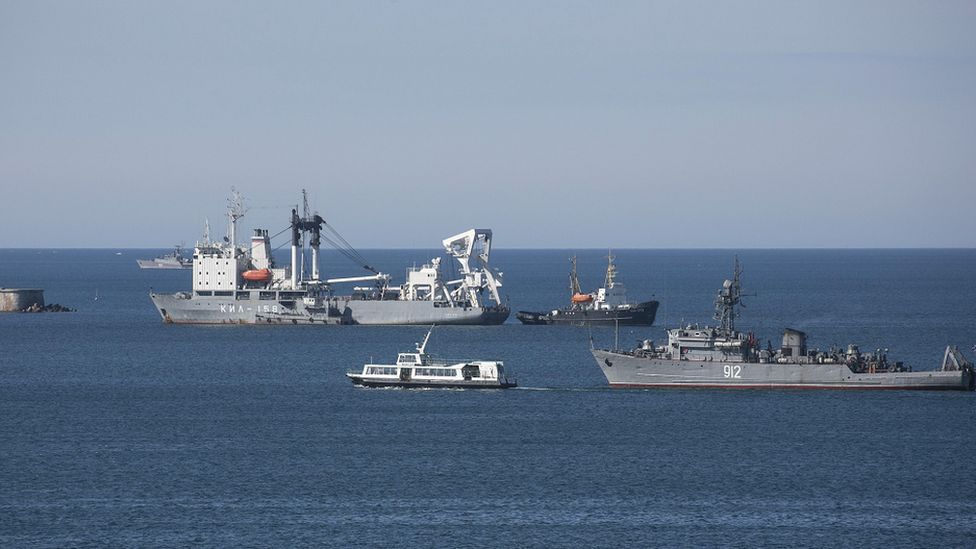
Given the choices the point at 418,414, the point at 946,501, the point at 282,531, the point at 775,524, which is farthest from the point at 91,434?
the point at 946,501

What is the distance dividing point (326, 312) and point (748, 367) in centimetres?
6780

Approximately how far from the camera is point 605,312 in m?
148

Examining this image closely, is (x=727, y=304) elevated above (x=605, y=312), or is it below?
above

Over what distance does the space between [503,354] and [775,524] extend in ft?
208

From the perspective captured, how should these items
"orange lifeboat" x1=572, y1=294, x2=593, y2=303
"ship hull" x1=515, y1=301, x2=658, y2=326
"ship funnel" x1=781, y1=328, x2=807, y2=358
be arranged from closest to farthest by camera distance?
"ship funnel" x1=781, y1=328, x2=807, y2=358 → "ship hull" x1=515, y1=301, x2=658, y2=326 → "orange lifeboat" x1=572, y1=294, x2=593, y2=303

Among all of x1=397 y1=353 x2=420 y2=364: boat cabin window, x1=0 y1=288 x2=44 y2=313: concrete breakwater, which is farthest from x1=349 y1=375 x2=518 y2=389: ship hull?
x1=0 y1=288 x2=44 y2=313: concrete breakwater

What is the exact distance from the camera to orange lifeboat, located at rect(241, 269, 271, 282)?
151 metres

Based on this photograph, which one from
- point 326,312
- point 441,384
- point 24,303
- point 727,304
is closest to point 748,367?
point 727,304

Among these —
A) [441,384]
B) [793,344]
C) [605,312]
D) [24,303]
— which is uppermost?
[24,303]

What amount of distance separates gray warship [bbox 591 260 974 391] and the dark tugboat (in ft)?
170

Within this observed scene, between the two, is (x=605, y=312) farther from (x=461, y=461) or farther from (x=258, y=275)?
(x=461, y=461)

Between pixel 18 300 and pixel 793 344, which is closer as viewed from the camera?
pixel 793 344

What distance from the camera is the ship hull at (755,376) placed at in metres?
90.0

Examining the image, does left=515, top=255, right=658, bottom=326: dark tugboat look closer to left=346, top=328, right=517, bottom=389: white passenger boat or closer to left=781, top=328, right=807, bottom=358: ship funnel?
left=781, top=328, right=807, bottom=358: ship funnel
